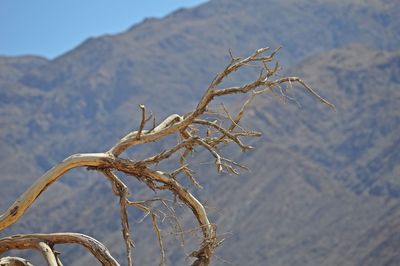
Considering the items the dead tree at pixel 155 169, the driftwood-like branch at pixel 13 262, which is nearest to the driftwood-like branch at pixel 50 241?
the dead tree at pixel 155 169

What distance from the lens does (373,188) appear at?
7795 inches

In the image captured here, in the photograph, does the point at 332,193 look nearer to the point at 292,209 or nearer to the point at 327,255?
the point at 292,209

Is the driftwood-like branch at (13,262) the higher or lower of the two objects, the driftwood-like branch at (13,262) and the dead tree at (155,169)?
the lower

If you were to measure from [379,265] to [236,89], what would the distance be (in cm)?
15052

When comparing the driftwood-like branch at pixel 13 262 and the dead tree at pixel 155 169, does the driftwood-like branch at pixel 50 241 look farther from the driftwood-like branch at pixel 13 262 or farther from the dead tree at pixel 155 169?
the driftwood-like branch at pixel 13 262

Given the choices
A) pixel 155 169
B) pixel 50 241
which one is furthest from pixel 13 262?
pixel 155 169

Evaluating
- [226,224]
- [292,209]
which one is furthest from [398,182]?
[226,224]

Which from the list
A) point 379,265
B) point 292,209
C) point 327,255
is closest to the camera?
point 379,265

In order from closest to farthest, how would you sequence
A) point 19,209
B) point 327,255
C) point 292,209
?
point 19,209 < point 327,255 < point 292,209

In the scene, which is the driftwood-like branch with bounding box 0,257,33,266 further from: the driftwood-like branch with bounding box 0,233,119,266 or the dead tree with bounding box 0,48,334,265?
the driftwood-like branch with bounding box 0,233,119,266

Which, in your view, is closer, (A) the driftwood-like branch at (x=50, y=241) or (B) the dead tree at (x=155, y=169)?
(A) the driftwood-like branch at (x=50, y=241)

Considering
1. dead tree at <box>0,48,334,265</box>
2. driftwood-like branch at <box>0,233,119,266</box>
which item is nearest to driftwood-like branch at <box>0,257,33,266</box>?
dead tree at <box>0,48,334,265</box>

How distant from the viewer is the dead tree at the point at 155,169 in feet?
22.0

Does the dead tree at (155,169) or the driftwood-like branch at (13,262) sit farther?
the dead tree at (155,169)
